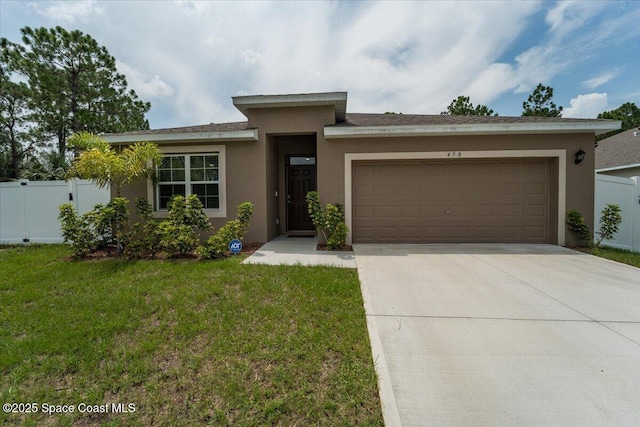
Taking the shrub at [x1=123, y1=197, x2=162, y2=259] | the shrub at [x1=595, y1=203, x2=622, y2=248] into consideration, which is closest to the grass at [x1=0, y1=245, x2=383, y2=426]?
the shrub at [x1=123, y1=197, x2=162, y2=259]

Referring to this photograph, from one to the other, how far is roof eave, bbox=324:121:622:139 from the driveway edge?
476 centimetres

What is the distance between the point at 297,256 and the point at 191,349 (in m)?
3.46

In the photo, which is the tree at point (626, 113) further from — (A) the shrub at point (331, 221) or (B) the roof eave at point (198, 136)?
(B) the roof eave at point (198, 136)

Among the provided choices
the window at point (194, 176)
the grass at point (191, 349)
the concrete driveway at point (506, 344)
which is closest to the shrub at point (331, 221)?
the concrete driveway at point (506, 344)

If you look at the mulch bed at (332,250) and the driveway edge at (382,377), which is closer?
the driveway edge at (382,377)

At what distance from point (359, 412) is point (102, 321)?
3.11m

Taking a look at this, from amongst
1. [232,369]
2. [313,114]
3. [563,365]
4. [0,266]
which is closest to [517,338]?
[563,365]

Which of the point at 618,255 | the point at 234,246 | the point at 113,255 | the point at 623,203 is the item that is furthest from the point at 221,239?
the point at 623,203

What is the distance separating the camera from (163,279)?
443 cm

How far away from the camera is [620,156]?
36.2ft

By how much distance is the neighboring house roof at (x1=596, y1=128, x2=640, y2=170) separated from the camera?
1017 centimetres

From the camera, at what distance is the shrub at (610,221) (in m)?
6.52

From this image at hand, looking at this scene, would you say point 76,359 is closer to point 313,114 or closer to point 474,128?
point 313,114

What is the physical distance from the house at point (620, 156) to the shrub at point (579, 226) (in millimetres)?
5632
